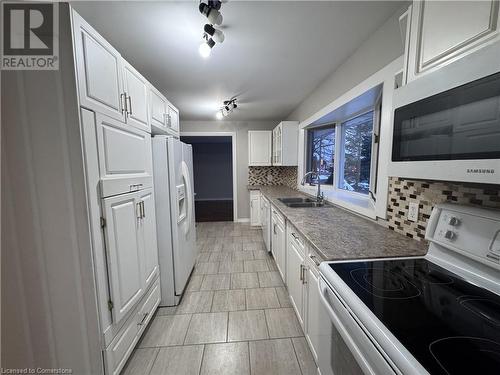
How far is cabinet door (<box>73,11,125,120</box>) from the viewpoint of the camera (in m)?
0.98

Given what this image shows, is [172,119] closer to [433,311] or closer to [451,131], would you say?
[451,131]

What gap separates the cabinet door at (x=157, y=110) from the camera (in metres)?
1.78

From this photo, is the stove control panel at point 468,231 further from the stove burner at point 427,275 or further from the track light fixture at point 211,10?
the track light fixture at point 211,10

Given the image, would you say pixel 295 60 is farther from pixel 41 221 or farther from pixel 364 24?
pixel 41 221

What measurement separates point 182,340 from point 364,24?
279 cm

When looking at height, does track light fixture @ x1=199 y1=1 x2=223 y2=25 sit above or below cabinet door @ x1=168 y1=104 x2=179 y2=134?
Result: above

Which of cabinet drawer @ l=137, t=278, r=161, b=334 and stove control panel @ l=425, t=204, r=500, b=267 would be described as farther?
cabinet drawer @ l=137, t=278, r=161, b=334

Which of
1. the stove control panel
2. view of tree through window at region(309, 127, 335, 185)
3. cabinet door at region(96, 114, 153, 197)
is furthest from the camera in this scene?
view of tree through window at region(309, 127, 335, 185)

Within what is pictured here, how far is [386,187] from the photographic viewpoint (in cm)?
142

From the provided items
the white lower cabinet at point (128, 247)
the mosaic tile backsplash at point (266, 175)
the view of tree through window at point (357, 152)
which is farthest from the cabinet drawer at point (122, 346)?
the mosaic tile backsplash at point (266, 175)

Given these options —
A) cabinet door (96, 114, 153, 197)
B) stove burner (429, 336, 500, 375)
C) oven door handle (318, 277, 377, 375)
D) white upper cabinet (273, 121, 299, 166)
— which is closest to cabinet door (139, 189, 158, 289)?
cabinet door (96, 114, 153, 197)

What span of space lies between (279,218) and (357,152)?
117 cm

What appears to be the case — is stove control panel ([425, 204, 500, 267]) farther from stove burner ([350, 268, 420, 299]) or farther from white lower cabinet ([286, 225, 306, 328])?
white lower cabinet ([286, 225, 306, 328])

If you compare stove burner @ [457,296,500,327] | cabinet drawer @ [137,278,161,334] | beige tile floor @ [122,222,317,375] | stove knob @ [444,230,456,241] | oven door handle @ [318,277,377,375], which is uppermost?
stove knob @ [444,230,456,241]
